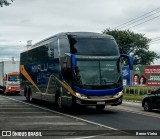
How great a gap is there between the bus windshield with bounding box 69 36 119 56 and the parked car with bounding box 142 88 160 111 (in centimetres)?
302

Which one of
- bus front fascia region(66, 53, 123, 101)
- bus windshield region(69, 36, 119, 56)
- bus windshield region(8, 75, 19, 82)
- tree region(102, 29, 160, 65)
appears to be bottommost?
bus front fascia region(66, 53, 123, 101)

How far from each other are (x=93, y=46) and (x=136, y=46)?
8593 centimetres

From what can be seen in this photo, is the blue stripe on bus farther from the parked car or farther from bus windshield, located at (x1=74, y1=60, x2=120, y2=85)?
the parked car

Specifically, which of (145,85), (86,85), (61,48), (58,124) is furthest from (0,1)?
(145,85)

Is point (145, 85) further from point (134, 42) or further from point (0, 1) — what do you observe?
point (134, 42)

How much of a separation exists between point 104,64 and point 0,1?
18.0ft

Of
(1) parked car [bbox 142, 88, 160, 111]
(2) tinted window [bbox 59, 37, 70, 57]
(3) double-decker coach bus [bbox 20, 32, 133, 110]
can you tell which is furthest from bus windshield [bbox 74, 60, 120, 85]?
(1) parked car [bbox 142, 88, 160, 111]

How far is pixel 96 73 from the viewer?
64.6 feet

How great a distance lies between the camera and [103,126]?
14.8 meters

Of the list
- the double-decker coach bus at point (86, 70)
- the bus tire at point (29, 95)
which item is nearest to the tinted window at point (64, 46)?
the double-decker coach bus at point (86, 70)

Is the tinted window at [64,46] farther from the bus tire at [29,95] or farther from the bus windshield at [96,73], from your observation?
the bus tire at [29,95]

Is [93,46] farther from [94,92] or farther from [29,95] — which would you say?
[29,95]

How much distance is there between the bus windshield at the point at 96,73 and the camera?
19.5 m

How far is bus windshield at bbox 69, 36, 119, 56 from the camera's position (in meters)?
19.9
